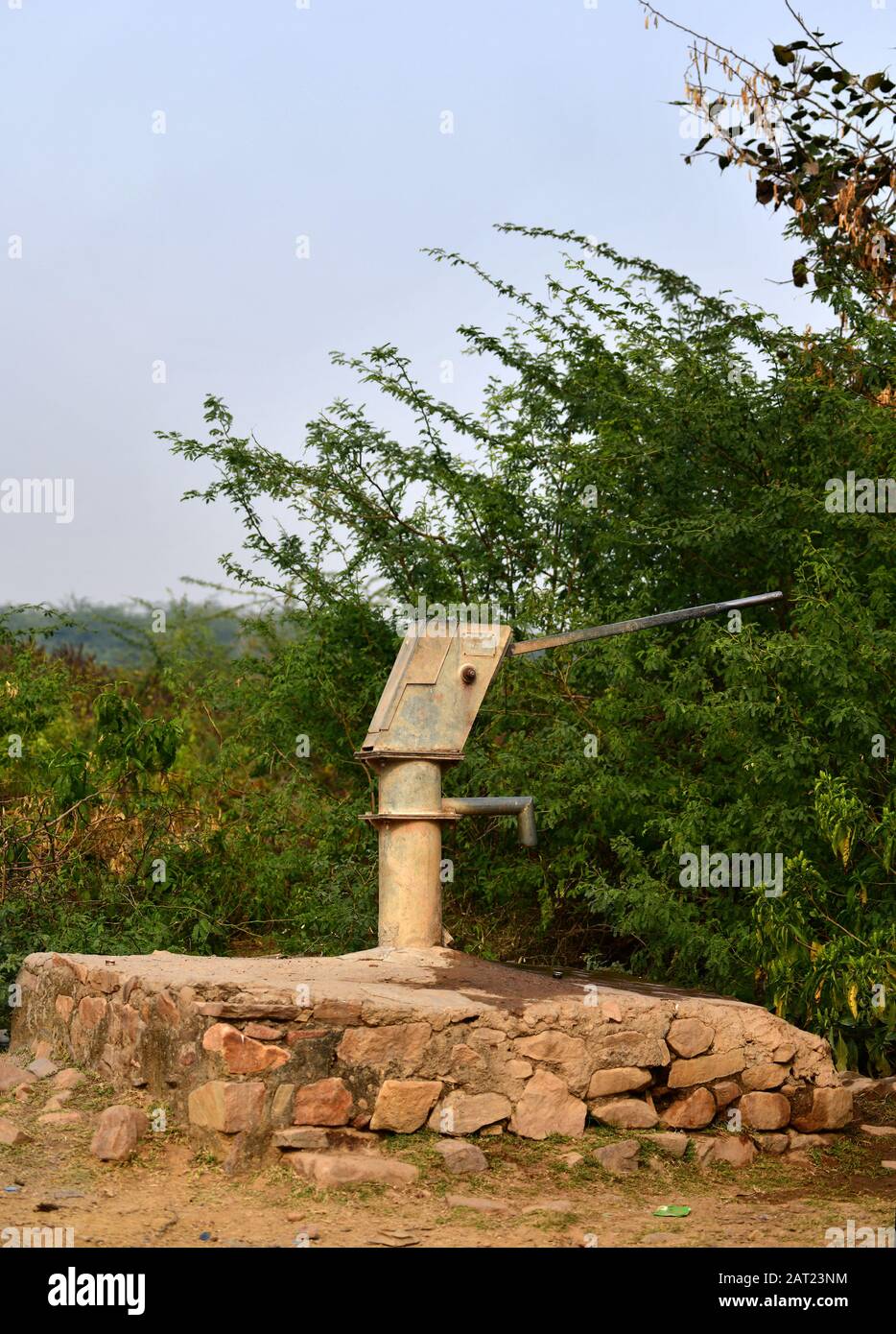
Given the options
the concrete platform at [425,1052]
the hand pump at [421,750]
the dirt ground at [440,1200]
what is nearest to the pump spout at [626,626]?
the hand pump at [421,750]

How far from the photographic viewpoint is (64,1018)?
6.61 metres

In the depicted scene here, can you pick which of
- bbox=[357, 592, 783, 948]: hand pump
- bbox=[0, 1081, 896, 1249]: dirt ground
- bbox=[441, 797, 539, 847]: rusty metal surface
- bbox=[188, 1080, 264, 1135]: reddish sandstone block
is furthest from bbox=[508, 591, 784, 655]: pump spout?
bbox=[188, 1080, 264, 1135]: reddish sandstone block

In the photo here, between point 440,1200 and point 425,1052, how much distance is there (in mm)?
611

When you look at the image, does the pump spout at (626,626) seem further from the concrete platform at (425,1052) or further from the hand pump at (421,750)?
the concrete platform at (425,1052)

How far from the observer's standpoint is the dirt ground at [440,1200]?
15.4ft

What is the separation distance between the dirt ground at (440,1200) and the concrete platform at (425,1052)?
0.44 feet

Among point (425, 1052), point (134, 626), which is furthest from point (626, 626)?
point (134, 626)

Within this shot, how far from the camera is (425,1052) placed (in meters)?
5.48

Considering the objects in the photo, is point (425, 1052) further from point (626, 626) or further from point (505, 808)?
point (626, 626)

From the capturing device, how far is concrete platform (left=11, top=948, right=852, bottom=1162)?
5.35 m

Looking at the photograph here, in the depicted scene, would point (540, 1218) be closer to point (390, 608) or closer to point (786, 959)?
point (786, 959)

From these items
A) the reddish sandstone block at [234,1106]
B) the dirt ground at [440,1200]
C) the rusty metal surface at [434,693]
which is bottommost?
the dirt ground at [440,1200]

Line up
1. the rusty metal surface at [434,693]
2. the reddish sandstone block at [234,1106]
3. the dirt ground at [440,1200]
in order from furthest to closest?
the rusty metal surface at [434,693], the reddish sandstone block at [234,1106], the dirt ground at [440,1200]
